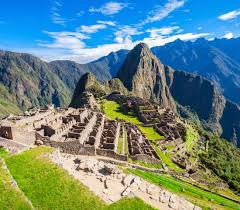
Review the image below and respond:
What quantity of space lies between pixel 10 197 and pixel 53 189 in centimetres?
321

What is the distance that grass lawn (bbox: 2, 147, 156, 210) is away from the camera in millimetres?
22312

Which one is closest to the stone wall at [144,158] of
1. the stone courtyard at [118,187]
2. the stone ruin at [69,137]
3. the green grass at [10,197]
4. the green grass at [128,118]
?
the stone ruin at [69,137]

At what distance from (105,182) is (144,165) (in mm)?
28664

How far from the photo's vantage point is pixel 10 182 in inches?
910

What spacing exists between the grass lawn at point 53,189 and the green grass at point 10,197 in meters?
0.38

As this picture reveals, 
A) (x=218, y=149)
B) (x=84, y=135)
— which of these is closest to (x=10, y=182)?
(x=84, y=135)

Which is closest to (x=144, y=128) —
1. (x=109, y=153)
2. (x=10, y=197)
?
(x=109, y=153)

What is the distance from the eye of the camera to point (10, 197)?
2153 centimetres

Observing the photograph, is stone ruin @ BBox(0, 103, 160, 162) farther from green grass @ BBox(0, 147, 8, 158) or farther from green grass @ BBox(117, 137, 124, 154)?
green grass @ BBox(0, 147, 8, 158)

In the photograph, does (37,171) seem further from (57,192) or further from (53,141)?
(53,141)

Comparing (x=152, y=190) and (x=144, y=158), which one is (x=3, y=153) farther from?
(x=144, y=158)

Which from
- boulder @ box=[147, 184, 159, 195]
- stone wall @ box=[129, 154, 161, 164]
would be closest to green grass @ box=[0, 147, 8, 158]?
boulder @ box=[147, 184, 159, 195]

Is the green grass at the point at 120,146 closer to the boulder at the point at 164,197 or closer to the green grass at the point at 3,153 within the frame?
the green grass at the point at 3,153

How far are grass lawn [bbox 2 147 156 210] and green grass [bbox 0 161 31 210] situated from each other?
0.38 m
